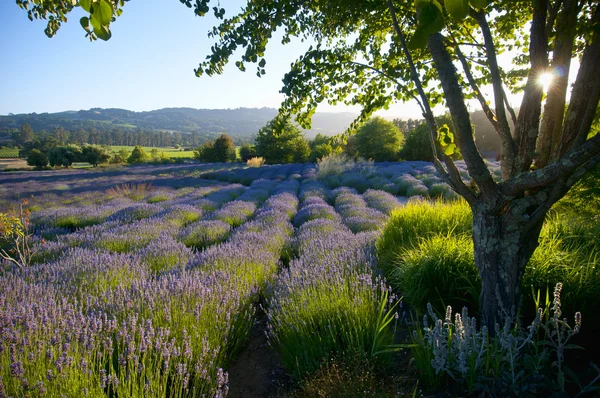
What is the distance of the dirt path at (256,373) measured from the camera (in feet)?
8.48

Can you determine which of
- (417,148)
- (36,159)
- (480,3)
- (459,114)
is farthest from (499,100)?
(36,159)

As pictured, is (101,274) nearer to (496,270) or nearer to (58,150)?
(496,270)

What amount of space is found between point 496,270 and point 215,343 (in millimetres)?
2297

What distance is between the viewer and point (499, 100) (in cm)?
229

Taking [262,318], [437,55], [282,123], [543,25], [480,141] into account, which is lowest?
[262,318]

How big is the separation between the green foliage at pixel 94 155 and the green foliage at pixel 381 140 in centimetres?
4345

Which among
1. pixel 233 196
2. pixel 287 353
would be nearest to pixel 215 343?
pixel 287 353

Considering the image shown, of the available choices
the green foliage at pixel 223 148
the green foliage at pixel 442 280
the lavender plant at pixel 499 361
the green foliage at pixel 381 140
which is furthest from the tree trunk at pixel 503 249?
the green foliage at pixel 223 148

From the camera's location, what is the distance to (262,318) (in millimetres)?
4051

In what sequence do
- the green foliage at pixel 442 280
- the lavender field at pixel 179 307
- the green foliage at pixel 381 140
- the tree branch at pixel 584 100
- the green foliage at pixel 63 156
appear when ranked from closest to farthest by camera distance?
the lavender field at pixel 179 307, the tree branch at pixel 584 100, the green foliage at pixel 442 280, the green foliage at pixel 381 140, the green foliage at pixel 63 156

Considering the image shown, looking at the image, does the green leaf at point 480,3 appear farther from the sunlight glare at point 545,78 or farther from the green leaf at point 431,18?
the sunlight glare at point 545,78

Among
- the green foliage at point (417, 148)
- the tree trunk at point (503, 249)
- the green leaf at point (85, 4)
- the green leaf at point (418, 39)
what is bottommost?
the tree trunk at point (503, 249)

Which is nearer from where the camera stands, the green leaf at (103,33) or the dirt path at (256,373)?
the green leaf at (103,33)

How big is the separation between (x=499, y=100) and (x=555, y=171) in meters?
0.70
